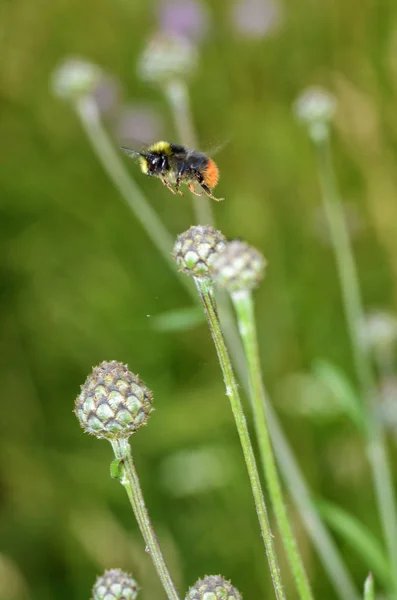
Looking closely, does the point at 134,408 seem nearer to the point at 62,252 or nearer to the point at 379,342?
the point at 379,342

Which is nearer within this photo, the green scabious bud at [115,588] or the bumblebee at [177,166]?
the green scabious bud at [115,588]

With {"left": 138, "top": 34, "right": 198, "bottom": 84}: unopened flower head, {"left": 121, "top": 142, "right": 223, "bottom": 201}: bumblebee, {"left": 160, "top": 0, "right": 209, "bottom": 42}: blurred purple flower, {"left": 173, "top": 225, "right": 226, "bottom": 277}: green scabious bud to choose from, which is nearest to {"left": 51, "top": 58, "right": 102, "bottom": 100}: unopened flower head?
{"left": 138, "top": 34, "right": 198, "bottom": 84}: unopened flower head

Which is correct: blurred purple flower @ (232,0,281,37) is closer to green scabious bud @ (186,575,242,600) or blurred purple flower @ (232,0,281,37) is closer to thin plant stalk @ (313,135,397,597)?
thin plant stalk @ (313,135,397,597)

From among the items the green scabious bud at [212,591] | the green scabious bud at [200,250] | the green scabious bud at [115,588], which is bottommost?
the green scabious bud at [212,591]

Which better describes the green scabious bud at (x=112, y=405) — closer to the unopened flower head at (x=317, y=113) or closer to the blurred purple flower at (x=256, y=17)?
the unopened flower head at (x=317, y=113)

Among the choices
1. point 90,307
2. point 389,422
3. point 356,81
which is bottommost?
point 389,422

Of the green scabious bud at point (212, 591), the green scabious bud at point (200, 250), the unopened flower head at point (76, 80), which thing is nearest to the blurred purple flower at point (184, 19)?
the unopened flower head at point (76, 80)

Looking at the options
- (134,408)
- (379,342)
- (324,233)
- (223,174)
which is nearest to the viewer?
(134,408)

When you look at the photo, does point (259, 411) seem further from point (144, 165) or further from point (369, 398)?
point (369, 398)

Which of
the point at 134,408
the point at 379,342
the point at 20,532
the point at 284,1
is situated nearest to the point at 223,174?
the point at 284,1
